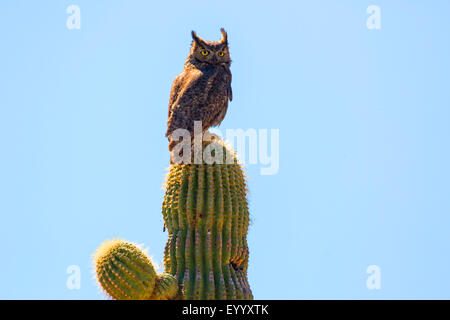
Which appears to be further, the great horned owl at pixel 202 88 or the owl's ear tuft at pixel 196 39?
the owl's ear tuft at pixel 196 39

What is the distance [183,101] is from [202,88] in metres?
0.55

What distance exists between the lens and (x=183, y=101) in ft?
47.2

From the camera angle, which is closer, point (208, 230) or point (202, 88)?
point (208, 230)

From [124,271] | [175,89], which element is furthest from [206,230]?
[175,89]

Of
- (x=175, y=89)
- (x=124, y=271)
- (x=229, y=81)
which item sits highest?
(x=229, y=81)

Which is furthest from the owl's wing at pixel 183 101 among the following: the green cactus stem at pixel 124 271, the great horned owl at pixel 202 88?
the green cactus stem at pixel 124 271


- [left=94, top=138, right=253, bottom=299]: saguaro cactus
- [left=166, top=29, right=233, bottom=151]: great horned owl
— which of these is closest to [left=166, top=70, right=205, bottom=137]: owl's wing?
[left=166, top=29, right=233, bottom=151]: great horned owl

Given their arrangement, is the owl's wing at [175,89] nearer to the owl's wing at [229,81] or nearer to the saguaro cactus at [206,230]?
the owl's wing at [229,81]

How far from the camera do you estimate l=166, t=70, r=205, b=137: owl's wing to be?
14.1 metres

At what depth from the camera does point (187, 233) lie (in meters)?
11.4

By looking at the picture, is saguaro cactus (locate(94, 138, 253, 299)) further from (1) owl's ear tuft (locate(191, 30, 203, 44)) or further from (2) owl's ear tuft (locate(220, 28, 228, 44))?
(2) owl's ear tuft (locate(220, 28, 228, 44))

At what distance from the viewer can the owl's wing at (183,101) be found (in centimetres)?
1409

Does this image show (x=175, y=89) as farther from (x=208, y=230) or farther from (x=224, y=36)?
(x=208, y=230)
